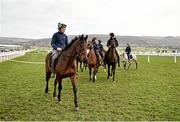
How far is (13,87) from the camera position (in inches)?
531

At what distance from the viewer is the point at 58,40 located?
35.7 ft

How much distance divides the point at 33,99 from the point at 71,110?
225 cm

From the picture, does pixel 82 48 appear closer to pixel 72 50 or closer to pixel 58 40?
pixel 72 50

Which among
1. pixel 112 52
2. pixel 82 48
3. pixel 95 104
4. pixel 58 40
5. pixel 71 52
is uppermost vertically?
pixel 58 40

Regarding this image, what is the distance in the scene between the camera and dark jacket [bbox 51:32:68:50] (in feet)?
35.5

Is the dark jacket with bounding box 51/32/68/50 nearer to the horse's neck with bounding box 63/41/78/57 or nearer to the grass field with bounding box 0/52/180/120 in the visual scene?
the horse's neck with bounding box 63/41/78/57

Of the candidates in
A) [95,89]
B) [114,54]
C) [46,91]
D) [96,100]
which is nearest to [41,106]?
[96,100]

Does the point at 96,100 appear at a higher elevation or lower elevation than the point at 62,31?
lower

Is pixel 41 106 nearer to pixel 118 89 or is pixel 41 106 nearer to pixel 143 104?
pixel 143 104

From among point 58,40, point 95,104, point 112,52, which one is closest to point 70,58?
point 58,40

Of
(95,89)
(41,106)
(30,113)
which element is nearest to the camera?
(30,113)

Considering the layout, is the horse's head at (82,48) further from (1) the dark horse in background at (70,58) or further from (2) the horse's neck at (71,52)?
(2) the horse's neck at (71,52)

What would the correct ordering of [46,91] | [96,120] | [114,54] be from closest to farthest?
[96,120] → [46,91] → [114,54]

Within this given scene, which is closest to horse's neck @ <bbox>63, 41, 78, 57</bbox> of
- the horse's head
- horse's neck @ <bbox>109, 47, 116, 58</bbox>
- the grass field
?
the horse's head
